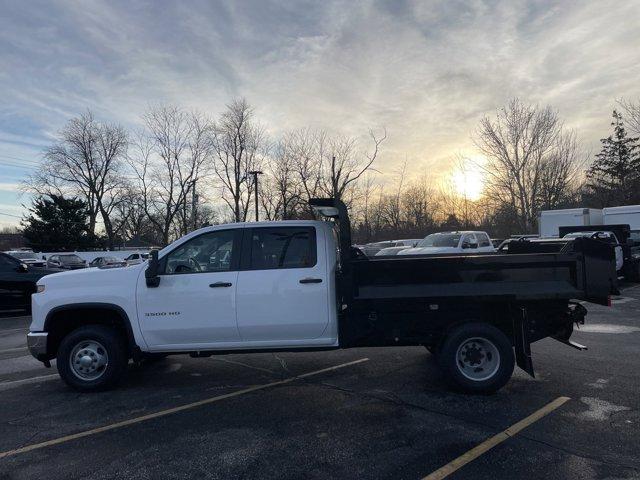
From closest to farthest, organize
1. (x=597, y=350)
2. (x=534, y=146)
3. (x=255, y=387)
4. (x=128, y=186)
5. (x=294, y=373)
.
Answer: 1. (x=255, y=387)
2. (x=294, y=373)
3. (x=597, y=350)
4. (x=534, y=146)
5. (x=128, y=186)

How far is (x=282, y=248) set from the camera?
5.64m

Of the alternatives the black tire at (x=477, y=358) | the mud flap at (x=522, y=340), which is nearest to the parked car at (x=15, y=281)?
the black tire at (x=477, y=358)

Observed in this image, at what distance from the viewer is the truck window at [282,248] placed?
18.3ft

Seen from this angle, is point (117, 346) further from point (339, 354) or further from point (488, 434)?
point (488, 434)

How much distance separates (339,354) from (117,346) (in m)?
3.36

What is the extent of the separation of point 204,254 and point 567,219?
78.2 feet

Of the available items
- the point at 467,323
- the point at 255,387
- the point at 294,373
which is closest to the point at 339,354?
the point at 294,373

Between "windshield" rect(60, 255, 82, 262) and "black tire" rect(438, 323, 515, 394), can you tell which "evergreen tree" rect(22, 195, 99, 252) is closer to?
"windshield" rect(60, 255, 82, 262)

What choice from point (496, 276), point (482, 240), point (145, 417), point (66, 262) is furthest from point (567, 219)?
point (66, 262)

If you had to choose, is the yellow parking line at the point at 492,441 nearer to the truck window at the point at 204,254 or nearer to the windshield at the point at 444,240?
the truck window at the point at 204,254

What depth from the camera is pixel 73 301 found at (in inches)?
223

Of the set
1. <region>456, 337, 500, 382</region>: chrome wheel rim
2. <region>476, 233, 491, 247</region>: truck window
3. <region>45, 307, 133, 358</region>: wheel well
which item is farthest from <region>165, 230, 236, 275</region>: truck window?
<region>476, 233, 491, 247</region>: truck window

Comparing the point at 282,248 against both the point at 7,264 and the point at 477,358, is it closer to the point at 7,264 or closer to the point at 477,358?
the point at 477,358

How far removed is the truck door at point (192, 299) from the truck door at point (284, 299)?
0.15 m
